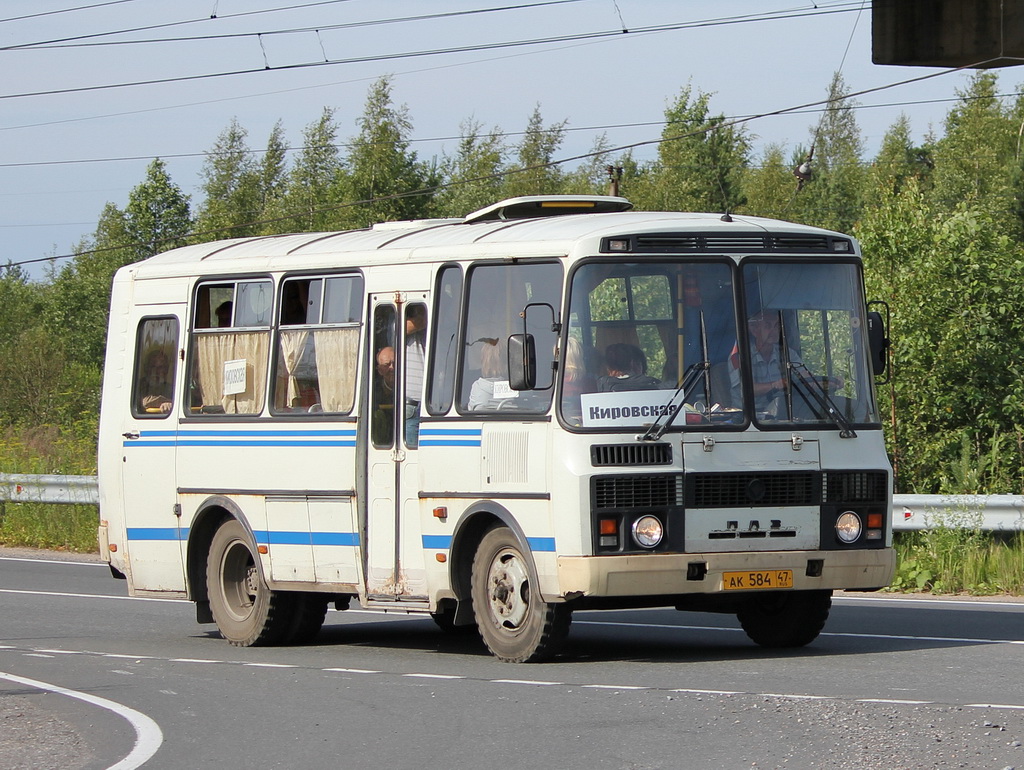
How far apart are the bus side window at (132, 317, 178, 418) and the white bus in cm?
99

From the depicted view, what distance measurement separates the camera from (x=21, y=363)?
5247cm

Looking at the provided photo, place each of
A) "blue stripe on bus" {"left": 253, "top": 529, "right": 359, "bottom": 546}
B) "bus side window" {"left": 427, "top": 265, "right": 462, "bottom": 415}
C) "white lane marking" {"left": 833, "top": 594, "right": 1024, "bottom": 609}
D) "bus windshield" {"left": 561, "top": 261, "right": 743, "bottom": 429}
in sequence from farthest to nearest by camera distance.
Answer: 1. "white lane marking" {"left": 833, "top": 594, "right": 1024, "bottom": 609}
2. "blue stripe on bus" {"left": 253, "top": 529, "right": 359, "bottom": 546}
3. "bus side window" {"left": 427, "top": 265, "right": 462, "bottom": 415}
4. "bus windshield" {"left": 561, "top": 261, "right": 743, "bottom": 429}

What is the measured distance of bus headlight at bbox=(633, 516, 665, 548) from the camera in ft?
36.8

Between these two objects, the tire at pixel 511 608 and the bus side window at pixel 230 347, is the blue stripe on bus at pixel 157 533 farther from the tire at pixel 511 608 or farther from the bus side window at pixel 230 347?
the tire at pixel 511 608

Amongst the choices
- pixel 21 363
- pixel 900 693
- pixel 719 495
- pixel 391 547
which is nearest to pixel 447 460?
pixel 391 547

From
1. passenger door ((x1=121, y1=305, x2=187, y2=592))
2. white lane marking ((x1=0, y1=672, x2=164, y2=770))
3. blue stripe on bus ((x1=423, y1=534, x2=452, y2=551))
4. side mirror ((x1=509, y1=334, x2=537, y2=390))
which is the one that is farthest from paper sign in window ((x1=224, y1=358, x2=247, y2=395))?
side mirror ((x1=509, y1=334, x2=537, y2=390))

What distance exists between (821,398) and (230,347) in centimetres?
488

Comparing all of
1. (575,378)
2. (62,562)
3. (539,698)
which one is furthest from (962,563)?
(62,562)

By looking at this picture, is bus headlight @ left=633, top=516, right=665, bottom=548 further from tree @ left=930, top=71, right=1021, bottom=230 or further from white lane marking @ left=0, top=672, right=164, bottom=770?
tree @ left=930, top=71, right=1021, bottom=230

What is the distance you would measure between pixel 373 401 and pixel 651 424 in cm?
241

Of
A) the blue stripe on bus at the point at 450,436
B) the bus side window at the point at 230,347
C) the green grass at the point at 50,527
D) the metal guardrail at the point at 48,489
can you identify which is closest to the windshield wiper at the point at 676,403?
the blue stripe on bus at the point at 450,436

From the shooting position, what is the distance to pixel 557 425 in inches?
444

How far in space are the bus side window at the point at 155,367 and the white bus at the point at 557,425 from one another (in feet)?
3.26

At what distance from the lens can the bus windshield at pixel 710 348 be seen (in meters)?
11.4
